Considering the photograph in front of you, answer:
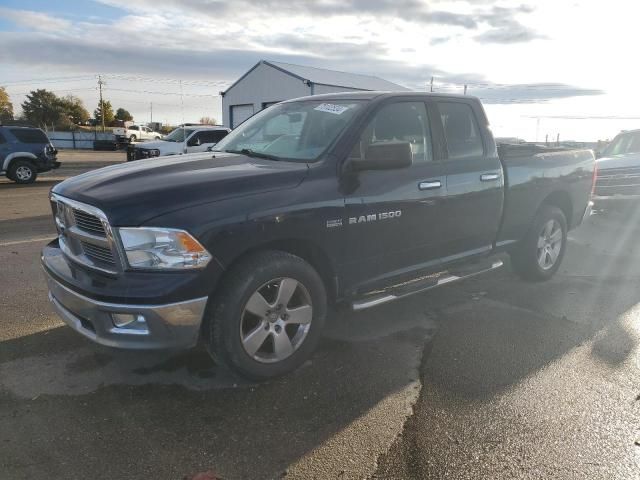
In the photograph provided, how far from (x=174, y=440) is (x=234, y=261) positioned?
1062 millimetres

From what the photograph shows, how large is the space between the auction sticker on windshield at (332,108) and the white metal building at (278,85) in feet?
75.5

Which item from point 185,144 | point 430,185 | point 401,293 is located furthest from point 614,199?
point 185,144

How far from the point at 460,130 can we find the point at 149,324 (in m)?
3.31

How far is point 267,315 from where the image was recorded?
11.0ft

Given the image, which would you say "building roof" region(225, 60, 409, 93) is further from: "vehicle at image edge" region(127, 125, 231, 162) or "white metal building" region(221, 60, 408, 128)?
"vehicle at image edge" region(127, 125, 231, 162)

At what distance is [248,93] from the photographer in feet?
104

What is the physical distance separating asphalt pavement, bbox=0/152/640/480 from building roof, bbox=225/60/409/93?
2427cm

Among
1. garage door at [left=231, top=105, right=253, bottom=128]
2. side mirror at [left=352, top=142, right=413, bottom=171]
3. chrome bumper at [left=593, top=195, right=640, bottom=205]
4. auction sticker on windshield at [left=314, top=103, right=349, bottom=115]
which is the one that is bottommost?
chrome bumper at [left=593, top=195, right=640, bottom=205]

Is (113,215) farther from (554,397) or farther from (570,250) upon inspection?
(570,250)

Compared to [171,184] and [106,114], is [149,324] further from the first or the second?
[106,114]

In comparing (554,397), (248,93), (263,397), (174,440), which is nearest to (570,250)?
(554,397)

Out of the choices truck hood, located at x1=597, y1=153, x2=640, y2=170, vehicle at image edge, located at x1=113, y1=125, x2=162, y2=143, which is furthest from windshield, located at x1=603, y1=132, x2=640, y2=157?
vehicle at image edge, located at x1=113, y1=125, x2=162, y2=143

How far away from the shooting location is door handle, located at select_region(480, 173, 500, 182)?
473cm

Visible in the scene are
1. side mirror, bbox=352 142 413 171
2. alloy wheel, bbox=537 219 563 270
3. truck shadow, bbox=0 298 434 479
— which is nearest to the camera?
truck shadow, bbox=0 298 434 479
